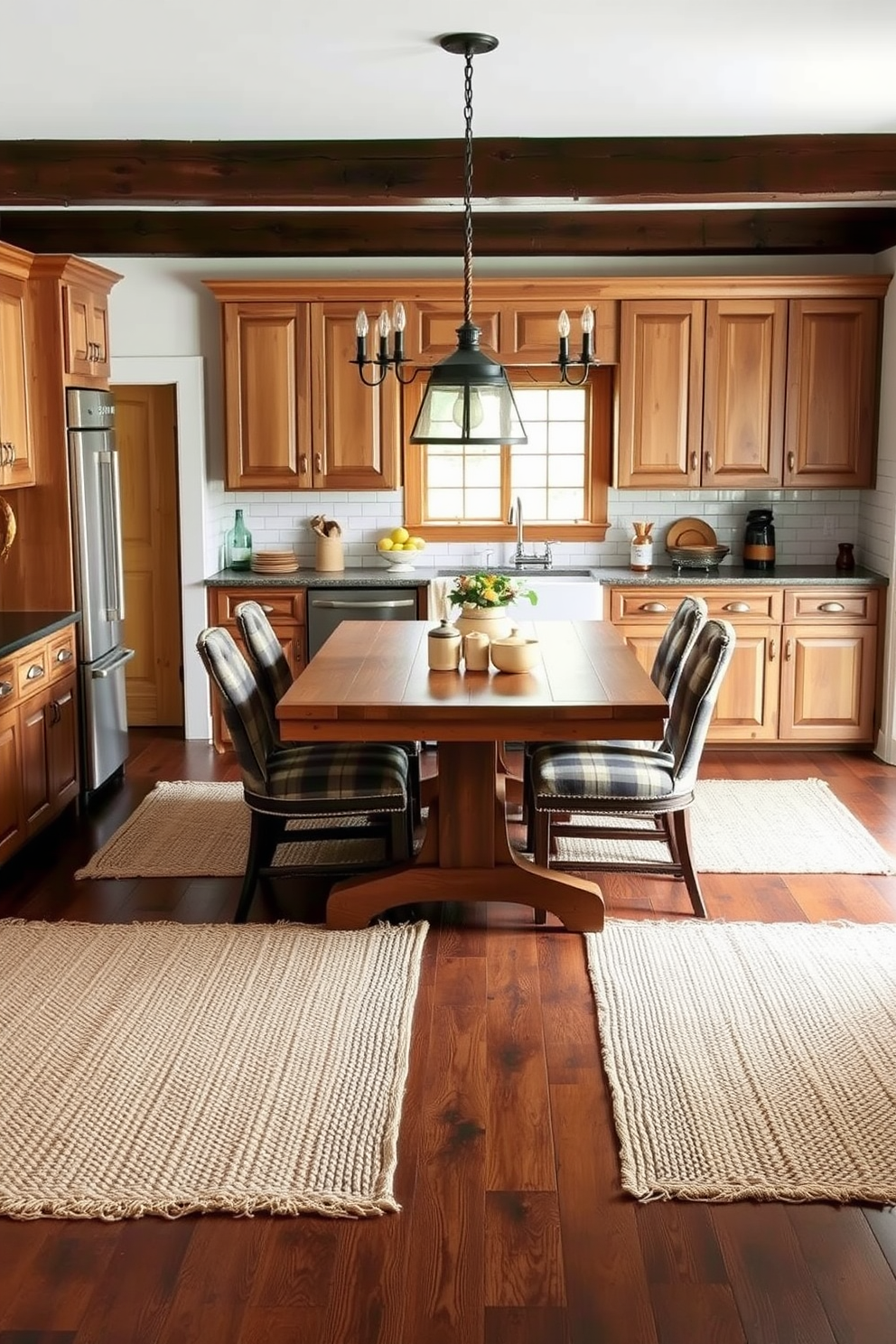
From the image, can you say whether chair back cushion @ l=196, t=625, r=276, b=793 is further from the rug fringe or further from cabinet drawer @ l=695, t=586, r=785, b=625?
cabinet drawer @ l=695, t=586, r=785, b=625

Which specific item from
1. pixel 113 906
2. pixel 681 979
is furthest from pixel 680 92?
pixel 113 906

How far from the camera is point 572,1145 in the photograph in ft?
10.5

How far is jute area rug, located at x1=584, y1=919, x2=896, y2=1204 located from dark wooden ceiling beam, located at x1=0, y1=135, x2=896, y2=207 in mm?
2831

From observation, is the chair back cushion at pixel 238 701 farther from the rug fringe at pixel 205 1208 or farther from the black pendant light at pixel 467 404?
the rug fringe at pixel 205 1208

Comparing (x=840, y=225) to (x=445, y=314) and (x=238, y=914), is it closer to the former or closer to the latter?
(x=445, y=314)

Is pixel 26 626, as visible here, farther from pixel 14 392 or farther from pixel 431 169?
pixel 431 169

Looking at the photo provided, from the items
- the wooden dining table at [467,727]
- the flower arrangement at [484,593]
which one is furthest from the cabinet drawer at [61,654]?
the flower arrangement at [484,593]

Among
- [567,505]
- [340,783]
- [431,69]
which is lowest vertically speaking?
[340,783]

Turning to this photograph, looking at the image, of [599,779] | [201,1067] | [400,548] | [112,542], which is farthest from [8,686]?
[400,548]

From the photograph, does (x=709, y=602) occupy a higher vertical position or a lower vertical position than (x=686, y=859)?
higher

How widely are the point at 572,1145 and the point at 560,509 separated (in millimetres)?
4830

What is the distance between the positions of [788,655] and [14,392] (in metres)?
3.87

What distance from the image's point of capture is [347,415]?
279 inches

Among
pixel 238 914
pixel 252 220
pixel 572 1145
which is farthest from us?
pixel 252 220
